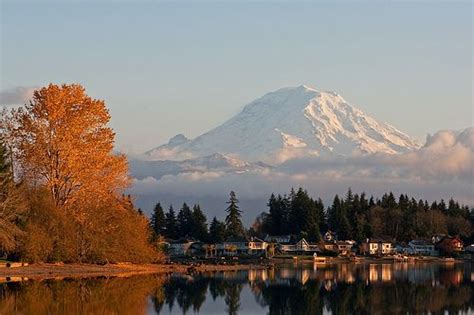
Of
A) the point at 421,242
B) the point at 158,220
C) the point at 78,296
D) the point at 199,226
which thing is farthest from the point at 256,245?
the point at 78,296

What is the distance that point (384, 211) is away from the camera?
182 metres

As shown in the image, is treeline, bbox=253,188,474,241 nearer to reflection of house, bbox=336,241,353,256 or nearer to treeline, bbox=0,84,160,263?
reflection of house, bbox=336,241,353,256

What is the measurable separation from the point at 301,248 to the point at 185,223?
24663 mm

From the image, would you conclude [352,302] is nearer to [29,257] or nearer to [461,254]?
[29,257]

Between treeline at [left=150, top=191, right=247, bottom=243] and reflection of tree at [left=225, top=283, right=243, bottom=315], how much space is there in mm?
93151

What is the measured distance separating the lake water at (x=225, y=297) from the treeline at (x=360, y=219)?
94828mm

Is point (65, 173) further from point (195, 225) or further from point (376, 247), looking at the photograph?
point (376, 247)

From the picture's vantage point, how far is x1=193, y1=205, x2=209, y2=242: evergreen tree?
168 meters

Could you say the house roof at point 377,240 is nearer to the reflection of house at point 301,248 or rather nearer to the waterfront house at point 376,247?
the waterfront house at point 376,247

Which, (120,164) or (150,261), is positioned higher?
(120,164)

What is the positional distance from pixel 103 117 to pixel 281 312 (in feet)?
114

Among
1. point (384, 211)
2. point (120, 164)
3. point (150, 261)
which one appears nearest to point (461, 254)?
point (384, 211)

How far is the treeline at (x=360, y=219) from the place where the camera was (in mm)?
172000

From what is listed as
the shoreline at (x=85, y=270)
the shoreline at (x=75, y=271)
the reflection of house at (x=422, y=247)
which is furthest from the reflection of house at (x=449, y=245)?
the shoreline at (x=75, y=271)
